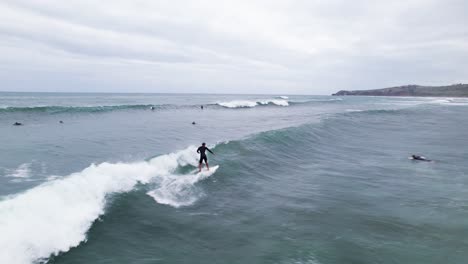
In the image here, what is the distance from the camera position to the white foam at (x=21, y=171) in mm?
13912

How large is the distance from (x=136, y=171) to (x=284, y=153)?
33.1 ft

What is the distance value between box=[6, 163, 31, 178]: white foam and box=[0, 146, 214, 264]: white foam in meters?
3.25

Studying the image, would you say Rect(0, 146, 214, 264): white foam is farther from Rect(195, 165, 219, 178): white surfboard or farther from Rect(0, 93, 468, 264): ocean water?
Rect(195, 165, 219, 178): white surfboard

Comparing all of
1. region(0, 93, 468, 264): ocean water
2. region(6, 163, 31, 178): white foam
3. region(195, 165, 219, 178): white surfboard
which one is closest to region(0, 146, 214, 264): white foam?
region(0, 93, 468, 264): ocean water

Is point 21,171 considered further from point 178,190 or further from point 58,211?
point 178,190

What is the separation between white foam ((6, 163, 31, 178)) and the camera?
13.9 m

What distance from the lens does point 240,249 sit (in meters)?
8.27

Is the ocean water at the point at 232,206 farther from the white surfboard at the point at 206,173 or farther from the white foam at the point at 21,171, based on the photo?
the white surfboard at the point at 206,173

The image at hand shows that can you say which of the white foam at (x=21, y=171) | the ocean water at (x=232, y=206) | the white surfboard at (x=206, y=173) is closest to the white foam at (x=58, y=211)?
the ocean water at (x=232, y=206)

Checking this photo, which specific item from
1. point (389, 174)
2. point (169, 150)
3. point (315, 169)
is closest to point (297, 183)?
point (315, 169)

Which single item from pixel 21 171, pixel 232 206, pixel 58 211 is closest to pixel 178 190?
pixel 232 206

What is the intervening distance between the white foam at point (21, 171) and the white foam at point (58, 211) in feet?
10.7

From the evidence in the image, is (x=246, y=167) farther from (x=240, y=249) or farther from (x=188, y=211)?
(x=240, y=249)

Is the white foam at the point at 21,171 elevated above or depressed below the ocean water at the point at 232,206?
above
